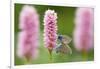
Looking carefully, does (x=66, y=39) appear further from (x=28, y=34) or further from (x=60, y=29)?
(x=28, y=34)

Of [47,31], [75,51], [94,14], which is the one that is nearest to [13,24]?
[47,31]

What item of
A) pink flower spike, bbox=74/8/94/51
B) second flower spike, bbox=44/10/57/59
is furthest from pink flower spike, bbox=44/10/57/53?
pink flower spike, bbox=74/8/94/51

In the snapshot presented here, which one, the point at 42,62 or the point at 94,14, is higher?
the point at 94,14

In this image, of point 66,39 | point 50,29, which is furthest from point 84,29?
point 50,29

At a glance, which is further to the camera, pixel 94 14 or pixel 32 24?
pixel 94 14

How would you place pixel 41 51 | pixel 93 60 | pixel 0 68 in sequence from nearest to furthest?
1. pixel 0 68
2. pixel 41 51
3. pixel 93 60

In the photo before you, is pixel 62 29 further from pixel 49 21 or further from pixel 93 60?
pixel 93 60
